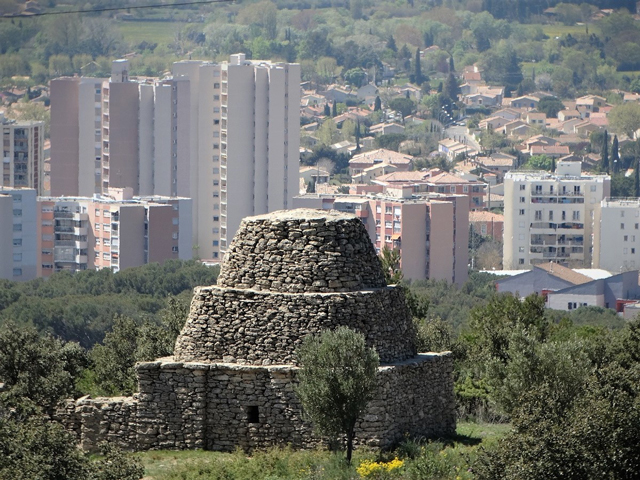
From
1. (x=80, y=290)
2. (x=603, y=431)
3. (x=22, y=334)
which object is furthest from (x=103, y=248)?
(x=603, y=431)

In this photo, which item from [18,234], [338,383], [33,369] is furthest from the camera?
[18,234]

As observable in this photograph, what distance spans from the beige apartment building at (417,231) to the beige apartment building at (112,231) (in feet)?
34.1

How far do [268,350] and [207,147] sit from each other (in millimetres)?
119265

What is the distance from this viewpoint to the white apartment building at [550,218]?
138875 millimetres

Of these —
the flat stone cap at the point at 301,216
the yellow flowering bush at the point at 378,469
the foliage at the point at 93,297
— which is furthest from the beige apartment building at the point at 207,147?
the yellow flowering bush at the point at 378,469

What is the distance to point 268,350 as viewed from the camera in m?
20.8

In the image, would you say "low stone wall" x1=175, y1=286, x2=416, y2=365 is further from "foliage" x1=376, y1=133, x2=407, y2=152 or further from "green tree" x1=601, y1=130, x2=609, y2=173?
"foliage" x1=376, y1=133, x2=407, y2=152

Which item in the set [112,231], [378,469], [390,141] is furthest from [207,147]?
[378,469]

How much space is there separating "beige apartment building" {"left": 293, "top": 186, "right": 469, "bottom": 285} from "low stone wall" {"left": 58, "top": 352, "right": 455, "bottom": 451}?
331 ft

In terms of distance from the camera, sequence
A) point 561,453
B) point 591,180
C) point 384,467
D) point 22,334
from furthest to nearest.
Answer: point 591,180 < point 22,334 < point 384,467 < point 561,453

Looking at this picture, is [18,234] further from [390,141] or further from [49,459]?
[49,459]

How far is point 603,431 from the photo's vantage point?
17734 millimetres

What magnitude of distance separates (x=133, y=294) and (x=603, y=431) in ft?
227

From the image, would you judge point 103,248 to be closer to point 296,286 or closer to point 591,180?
point 591,180
